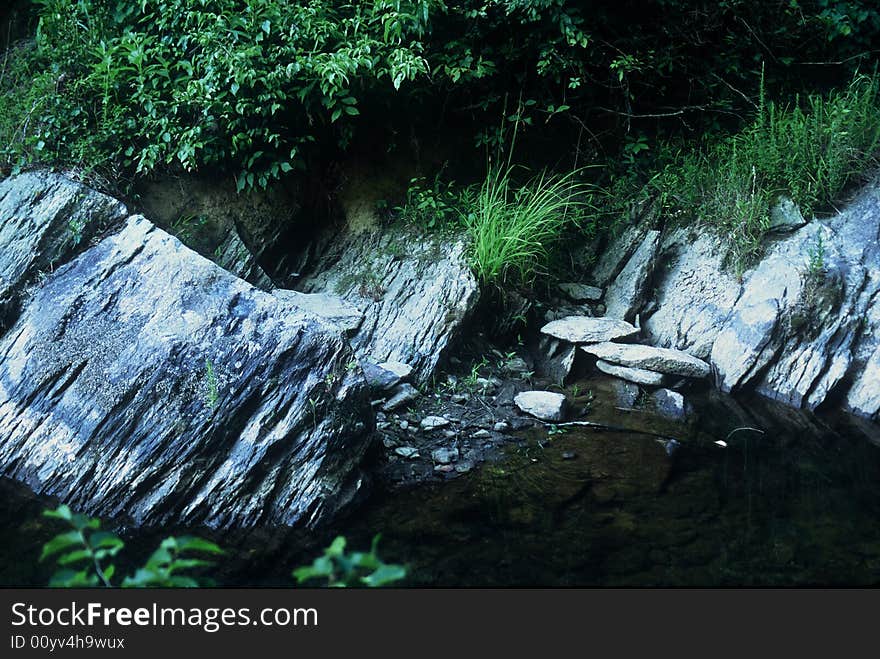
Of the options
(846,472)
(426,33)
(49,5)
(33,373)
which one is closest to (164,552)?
(33,373)

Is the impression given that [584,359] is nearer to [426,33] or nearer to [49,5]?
[426,33]

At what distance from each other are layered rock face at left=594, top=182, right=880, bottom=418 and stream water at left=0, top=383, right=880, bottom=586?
509 millimetres

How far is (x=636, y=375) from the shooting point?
507 cm

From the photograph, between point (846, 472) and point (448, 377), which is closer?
point (846, 472)

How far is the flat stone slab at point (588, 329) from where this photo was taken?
531 cm

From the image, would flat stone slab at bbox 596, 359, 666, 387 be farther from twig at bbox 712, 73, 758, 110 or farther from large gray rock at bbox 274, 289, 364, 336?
twig at bbox 712, 73, 758, 110

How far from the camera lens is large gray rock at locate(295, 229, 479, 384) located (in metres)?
5.21

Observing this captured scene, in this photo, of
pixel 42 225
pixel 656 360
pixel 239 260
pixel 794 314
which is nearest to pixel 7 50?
pixel 42 225

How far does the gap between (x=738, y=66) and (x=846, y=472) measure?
3.87 meters

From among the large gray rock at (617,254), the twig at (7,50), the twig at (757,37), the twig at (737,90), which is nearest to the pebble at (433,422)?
the large gray rock at (617,254)

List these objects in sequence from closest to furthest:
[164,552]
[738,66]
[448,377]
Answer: [164,552]
[448,377]
[738,66]

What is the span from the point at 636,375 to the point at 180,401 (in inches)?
124

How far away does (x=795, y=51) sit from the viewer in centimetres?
618

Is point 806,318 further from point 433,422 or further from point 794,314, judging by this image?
point 433,422
